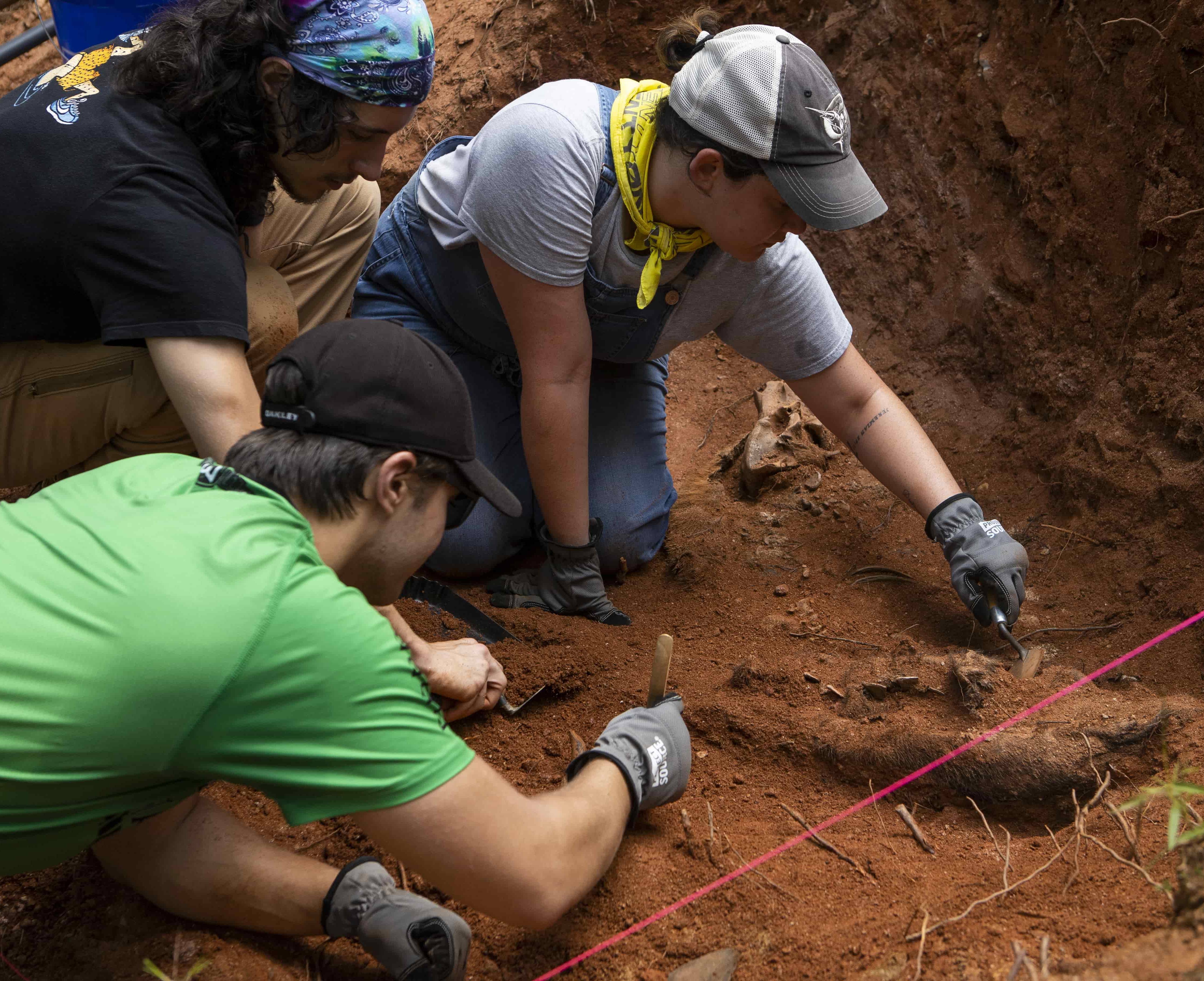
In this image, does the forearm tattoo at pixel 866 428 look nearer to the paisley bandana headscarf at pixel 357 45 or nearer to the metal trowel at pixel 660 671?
the metal trowel at pixel 660 671

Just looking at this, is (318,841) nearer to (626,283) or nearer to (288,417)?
(288,417)

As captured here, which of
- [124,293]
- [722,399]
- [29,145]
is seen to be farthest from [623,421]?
[29,145]

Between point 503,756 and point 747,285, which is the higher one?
point 747,285

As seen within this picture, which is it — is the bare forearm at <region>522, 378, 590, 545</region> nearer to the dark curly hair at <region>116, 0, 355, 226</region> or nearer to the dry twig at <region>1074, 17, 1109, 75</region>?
the dark curly hair at <region>116, 0, 355, 226</region>

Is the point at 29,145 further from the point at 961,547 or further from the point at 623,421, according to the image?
the point at 961,547

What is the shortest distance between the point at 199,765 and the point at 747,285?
5.46ft

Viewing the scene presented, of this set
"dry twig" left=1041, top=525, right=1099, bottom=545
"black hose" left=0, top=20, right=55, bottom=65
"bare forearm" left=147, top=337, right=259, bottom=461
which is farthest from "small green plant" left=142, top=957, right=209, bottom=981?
"black hose" left=0, top=20, right=55, bottom=65

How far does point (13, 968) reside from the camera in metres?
1.62

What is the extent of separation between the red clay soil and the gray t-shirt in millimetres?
694

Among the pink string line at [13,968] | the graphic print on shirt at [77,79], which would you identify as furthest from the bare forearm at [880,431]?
the pink string line at [13,968]

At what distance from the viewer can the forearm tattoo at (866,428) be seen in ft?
8.26

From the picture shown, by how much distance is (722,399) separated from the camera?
12.4 feet

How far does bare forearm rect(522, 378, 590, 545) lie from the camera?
2.36 metres

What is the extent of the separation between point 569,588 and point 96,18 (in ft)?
8.07
